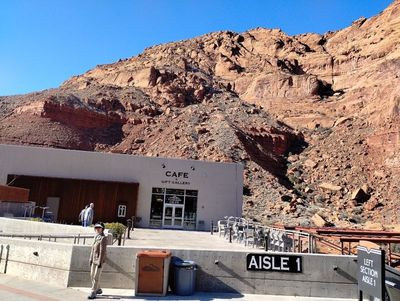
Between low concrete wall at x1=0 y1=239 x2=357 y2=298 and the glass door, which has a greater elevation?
the glass door

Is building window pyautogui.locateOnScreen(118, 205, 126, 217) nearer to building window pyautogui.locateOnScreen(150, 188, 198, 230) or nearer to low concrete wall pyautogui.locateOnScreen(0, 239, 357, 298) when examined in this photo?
building window pyautogui.locateOnScreen(150, 188, 198, 230)

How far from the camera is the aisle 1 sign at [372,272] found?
7.06 meters

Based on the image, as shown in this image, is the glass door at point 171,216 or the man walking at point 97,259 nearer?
the man walking at point 97,259

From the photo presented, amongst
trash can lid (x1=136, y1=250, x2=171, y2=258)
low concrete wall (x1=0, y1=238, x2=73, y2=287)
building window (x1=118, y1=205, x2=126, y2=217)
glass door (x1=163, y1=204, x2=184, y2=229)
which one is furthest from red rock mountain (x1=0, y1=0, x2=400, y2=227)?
low concrete wall (x1=0, y1=238, x2=73, y2=287)

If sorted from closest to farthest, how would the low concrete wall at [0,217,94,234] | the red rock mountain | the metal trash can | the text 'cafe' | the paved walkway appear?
1. the paved walkway
2. the metal trash can
3. the low concrete wall at [0,217,94,234]
4. the text 'cafe'
5. the red rock mountain

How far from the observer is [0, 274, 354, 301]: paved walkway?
828 centimetres

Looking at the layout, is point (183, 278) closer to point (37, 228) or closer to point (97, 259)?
point (97, 259)

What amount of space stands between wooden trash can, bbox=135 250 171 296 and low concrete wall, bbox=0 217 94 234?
5.80m

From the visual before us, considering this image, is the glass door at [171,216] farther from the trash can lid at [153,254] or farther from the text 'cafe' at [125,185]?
the trash can lid at [153,254]

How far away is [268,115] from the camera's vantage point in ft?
245

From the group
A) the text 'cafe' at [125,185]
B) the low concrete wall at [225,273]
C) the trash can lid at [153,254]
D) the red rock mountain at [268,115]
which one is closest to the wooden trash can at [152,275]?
the trash can lid at [153,254]

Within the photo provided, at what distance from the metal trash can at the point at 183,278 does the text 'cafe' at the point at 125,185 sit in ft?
66.0

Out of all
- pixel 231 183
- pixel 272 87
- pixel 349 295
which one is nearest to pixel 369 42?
pixel 272 87

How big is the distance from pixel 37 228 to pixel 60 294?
27.8ft
